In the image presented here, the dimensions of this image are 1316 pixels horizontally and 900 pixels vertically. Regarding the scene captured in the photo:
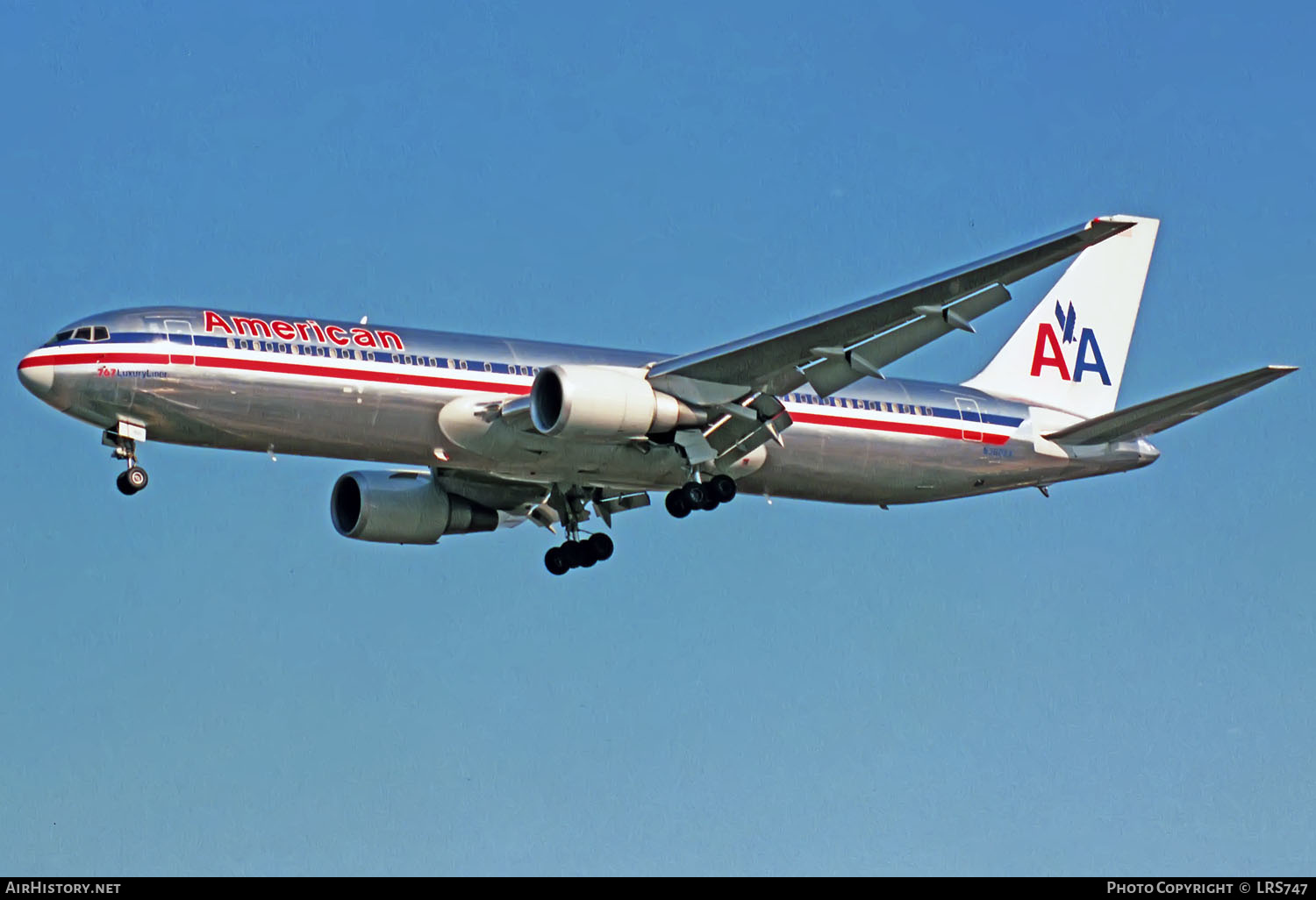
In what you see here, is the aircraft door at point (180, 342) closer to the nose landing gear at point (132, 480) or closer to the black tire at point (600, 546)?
the nose landing gear at point (132, 480)

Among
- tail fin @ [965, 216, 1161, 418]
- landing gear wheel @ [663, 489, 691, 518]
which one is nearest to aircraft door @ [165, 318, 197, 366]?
landing gear wheel @ [663, 489, 691, 518]

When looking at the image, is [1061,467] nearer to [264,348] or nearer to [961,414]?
[961,414]

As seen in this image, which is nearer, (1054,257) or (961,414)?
(1054,257)

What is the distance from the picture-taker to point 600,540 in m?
48.6

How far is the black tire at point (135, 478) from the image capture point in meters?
40.8

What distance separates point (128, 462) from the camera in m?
40.9

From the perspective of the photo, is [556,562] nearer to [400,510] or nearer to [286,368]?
[400,510]

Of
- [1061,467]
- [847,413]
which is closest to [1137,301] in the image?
[1061,467]

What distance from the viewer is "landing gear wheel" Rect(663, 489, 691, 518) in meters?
44.6

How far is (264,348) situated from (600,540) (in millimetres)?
10978

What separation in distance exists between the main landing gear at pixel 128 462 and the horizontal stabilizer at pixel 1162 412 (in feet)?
67.8

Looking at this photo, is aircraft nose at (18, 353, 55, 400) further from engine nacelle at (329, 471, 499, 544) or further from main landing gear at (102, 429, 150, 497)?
engine nacelle at (329, 471, 499, 544)

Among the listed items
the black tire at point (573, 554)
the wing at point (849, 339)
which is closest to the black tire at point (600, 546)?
the black tire at point (573, 554)
